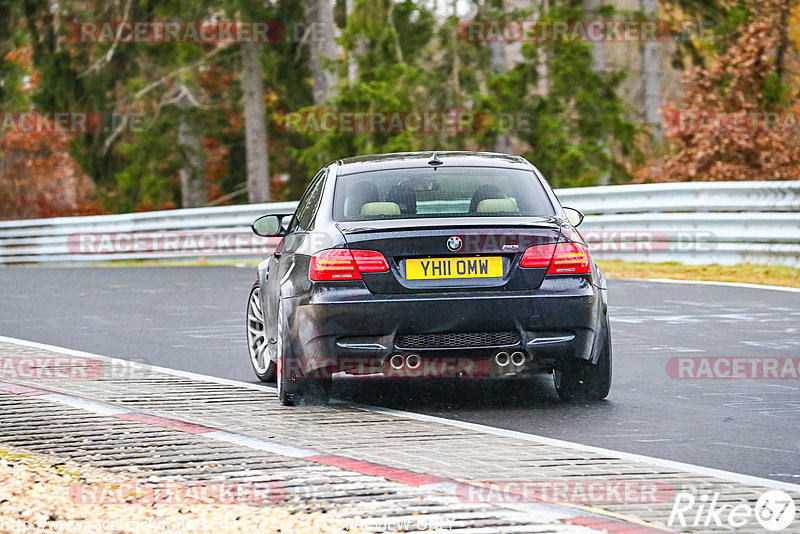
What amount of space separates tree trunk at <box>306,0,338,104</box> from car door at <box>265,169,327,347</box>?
77.9 ft

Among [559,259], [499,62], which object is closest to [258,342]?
[559,259]

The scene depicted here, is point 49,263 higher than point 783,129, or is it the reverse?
point 783,129

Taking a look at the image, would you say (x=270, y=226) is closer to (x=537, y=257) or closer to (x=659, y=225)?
(x=537, y=257)

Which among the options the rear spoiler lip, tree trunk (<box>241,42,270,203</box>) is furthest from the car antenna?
tree trunk (<box>241,42,270,203</box>)

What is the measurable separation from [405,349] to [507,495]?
90.2 inches

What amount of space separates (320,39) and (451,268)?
1040 inches

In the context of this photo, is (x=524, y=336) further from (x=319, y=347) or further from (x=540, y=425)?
(x=319, y=347)

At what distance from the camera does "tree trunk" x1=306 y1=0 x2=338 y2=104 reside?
33406 mm

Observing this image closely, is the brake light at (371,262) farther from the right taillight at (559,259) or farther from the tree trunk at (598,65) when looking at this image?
the tree trunk at (598,65)

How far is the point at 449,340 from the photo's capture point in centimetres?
794

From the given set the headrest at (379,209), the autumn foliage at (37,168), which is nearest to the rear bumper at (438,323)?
the headrest at (379,209)

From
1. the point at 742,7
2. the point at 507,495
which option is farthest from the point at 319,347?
the point at 742,7

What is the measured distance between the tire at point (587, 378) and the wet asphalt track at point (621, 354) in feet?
0.31

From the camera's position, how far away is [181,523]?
5.24 meters
